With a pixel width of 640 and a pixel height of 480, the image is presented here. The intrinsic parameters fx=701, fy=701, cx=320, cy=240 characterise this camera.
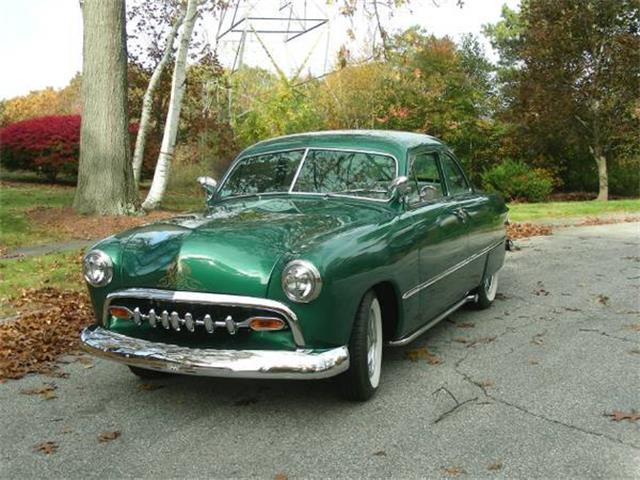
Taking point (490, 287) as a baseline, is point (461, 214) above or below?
above

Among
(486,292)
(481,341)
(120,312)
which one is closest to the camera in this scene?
(120,312)

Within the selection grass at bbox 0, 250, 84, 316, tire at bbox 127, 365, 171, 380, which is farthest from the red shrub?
tire at bbox 127, 365, 171, 380

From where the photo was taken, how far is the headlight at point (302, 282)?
381 cm

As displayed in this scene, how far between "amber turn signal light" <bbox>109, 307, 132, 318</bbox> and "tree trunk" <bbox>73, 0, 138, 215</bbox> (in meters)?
8.92

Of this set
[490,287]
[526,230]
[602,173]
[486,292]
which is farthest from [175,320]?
[602,173]

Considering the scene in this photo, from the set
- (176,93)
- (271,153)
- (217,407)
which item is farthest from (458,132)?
(217,407)

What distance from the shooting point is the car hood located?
3.92 meters

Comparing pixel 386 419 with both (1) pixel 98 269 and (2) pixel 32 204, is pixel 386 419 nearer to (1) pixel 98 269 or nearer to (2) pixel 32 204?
(1) pixel 98 269

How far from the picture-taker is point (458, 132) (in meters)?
22.8

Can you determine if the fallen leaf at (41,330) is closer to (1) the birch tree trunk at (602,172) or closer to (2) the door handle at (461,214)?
(2) the door handle at (461,214)

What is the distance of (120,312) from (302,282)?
1.27m

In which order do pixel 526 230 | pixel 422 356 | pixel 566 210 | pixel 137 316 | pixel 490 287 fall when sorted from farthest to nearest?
pixel 566 210, pixel 526 230, pixel 490 287, pixel 422 356, pixel 137 316

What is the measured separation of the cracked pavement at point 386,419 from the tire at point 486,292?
0.74m

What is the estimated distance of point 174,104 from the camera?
14203mm
